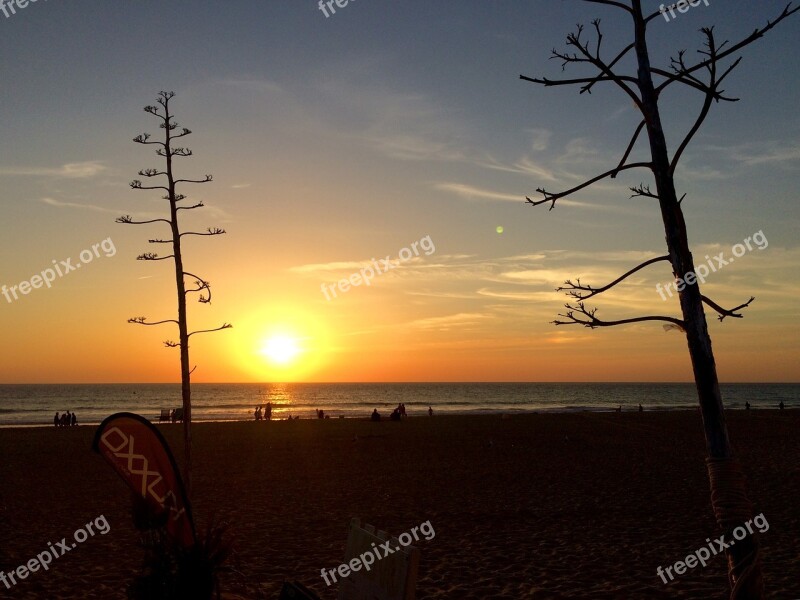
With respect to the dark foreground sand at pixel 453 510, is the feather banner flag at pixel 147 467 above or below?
above

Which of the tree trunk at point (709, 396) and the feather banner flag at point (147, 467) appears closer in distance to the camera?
the tree trunk at point (709, 396)

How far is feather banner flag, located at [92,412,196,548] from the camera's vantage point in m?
6.04

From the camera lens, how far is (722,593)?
919 cm

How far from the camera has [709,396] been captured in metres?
3.62

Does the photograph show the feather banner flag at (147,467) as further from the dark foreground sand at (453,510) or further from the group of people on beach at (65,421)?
the group of people on beach at (65,421)

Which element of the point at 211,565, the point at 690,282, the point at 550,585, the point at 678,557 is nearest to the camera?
the point at 690,282

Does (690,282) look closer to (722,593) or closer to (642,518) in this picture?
(722,593)

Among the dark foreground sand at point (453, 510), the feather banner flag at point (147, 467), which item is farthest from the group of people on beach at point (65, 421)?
the feather banner flag at point (147, 467)

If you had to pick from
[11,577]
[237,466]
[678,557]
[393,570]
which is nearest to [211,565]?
[393,570]

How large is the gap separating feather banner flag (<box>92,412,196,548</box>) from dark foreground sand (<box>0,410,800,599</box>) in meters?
0.76

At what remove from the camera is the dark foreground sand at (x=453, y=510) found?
1015 centimetres

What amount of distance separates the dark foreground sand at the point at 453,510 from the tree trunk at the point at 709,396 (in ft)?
14.9

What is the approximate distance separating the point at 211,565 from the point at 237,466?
20247mm

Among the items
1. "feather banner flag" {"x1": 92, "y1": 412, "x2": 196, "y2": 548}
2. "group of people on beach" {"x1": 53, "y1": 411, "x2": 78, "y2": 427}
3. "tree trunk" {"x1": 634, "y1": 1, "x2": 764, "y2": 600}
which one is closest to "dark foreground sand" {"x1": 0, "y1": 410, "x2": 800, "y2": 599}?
"feather banner flag" {"x1": 92, "y1": 412, "x2": 196, "y2": 548}
